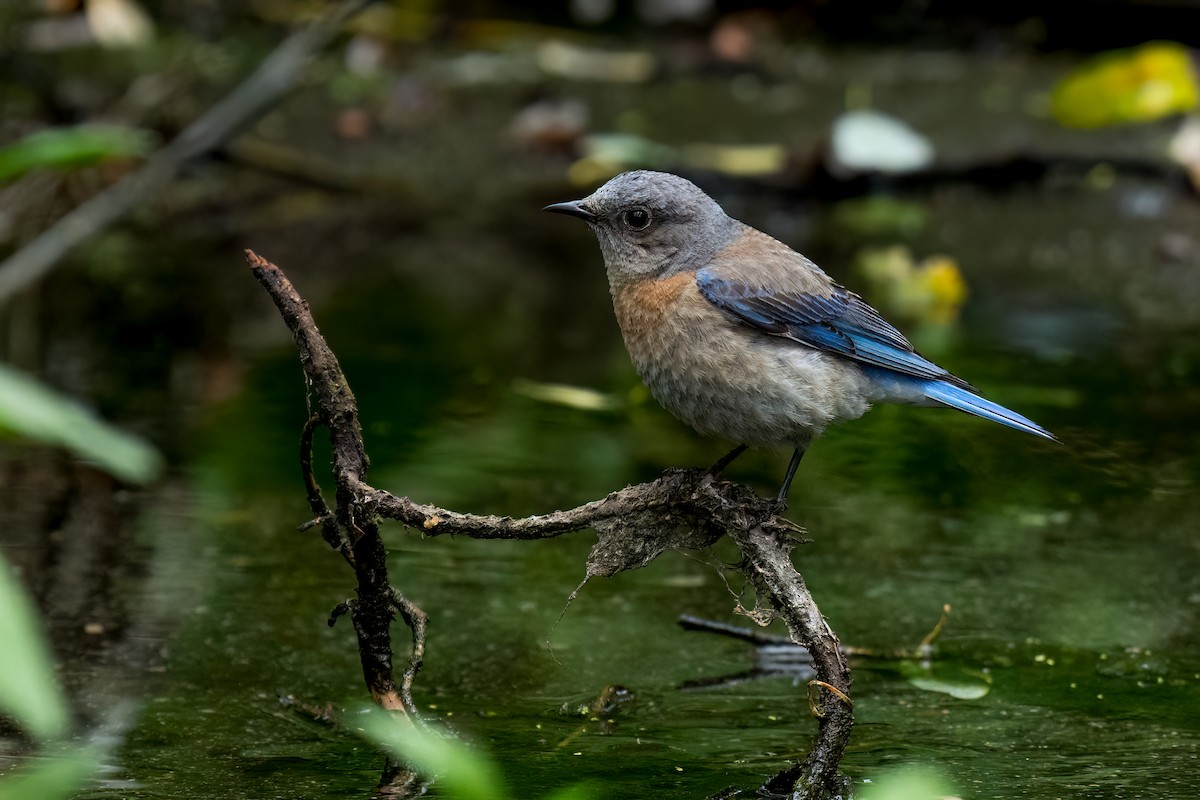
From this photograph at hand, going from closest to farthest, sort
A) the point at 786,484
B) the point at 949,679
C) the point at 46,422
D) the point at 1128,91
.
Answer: the point at 46,422 → the point at 786,484 → the point at 949,679 → the point at 1128,91

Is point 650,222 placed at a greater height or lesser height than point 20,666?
greater

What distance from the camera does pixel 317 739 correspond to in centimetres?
348

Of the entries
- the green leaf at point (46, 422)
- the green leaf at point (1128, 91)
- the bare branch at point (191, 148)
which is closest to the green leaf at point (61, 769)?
the bare branch at point (191, 148)

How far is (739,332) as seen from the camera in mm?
3984

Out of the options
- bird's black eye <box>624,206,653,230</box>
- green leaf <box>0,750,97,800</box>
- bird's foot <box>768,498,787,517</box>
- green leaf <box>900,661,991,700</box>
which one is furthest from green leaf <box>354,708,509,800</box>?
bird's black eye <box>624,206,653,230</box>

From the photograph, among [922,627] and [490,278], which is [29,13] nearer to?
[490,278]

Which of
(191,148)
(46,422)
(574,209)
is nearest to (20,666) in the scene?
(46,422)

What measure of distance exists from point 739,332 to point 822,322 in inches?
11.8

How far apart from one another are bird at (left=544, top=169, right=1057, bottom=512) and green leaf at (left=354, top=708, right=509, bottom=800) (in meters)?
1.08

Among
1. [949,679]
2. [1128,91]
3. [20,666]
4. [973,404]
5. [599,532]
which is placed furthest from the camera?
[1128,91]

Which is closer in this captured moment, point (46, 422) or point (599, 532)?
point (46, 422)

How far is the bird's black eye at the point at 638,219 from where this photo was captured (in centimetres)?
418

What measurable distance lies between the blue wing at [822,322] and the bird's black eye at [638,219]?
0.22 m

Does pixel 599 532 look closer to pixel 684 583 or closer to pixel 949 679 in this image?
pixel 949 679
